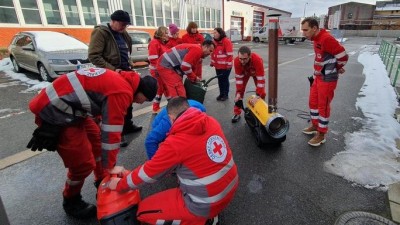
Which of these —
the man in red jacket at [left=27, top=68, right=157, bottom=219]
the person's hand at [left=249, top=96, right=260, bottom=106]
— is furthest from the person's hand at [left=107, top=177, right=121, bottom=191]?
the person's hand at [left=249, top=96, right=260, bottom=106]

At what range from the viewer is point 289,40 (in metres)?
29.4

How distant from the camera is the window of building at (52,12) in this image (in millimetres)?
14688

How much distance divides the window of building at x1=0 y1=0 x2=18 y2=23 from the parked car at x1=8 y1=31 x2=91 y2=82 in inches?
227

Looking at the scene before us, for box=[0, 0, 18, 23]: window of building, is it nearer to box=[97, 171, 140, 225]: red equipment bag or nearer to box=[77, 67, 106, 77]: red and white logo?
box=[77, 67, 106, 77]: red and white logo

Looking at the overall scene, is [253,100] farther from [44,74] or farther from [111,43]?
[44,74]

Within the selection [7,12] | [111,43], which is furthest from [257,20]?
[111,43]

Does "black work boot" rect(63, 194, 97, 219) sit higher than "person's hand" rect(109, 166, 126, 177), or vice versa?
"person's hand" rect(109, 166, 126, 177)

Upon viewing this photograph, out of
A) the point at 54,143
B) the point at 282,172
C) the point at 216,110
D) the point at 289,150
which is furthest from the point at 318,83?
the point at 54,143

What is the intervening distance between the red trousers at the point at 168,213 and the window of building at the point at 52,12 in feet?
54.9

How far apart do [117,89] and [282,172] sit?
2.29 m

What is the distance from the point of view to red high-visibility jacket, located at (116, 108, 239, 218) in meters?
1.69

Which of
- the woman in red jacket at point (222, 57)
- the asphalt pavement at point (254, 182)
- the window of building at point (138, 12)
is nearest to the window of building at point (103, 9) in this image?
the window of building at point (138, 12)

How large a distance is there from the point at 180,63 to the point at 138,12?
17970 mm

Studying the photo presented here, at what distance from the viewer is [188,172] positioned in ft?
5.74
